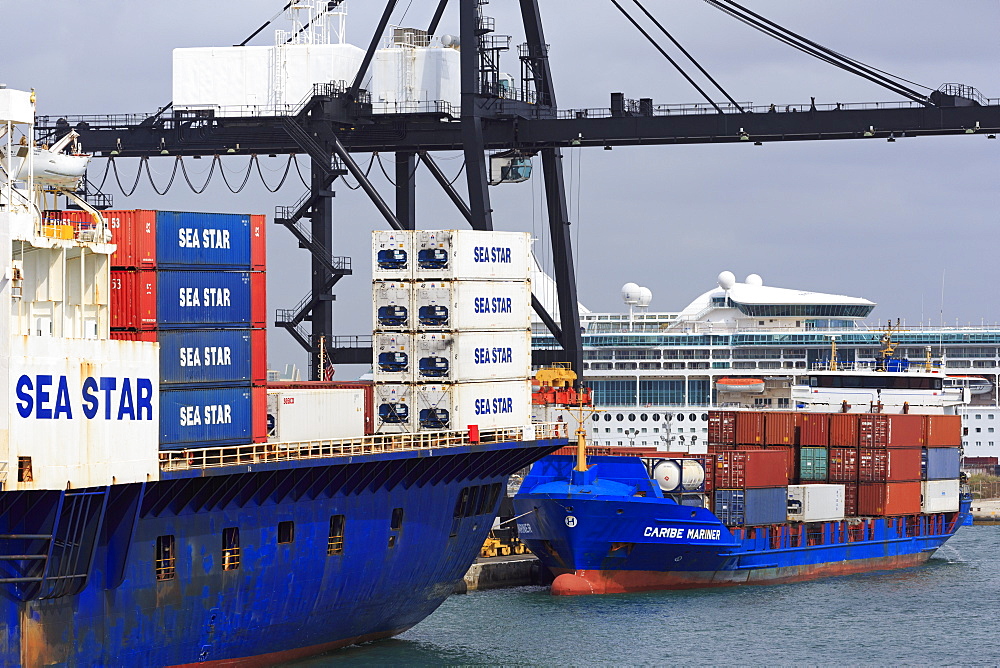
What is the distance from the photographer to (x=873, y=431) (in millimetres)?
58500

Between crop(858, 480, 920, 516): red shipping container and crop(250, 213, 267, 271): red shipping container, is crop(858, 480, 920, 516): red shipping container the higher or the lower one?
the lower one

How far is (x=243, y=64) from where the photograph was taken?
56.2 m

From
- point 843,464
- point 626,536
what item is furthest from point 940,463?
point 626,536

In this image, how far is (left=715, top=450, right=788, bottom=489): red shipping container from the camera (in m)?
53.2

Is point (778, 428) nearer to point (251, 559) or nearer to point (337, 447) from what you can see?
point (337, 447)

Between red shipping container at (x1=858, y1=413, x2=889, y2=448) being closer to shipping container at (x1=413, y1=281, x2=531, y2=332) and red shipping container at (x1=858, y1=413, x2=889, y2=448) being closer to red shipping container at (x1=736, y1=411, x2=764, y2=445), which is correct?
red shipping container at (x1=736, y1=411, x2=764, y2=445)

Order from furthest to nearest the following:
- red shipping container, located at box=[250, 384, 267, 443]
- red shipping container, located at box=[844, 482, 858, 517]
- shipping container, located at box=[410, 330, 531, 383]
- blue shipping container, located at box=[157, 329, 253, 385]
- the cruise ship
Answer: the cruise ship, red shipping container, located at box=[844, 482, 858, 517], shipping container, located at box=[410, 330, 531, 383], red shipping container, located at box=[250, 384, 267, 443], blue shipping container, located at box=[157, 329, 253, 385]

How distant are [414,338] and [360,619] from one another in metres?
7.21

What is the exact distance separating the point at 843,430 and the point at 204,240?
31947mm

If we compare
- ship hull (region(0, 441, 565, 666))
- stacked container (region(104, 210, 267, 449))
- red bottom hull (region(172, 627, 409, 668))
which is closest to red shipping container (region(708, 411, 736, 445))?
ship hull (region(0, 441, 565, 666))

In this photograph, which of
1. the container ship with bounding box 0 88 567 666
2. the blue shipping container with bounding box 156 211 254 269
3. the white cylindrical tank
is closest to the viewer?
the container ship with bounding box 0 88 567 666

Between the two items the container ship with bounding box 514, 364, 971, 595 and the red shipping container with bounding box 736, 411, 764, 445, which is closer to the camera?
the container ship with bounding box 514, 364, 971, 595

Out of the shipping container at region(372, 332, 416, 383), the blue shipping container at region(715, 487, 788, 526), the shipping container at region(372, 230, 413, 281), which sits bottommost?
the blue shipping container at region(715, 487, 788, 526)

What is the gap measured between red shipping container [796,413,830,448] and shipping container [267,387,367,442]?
23.5 meters
